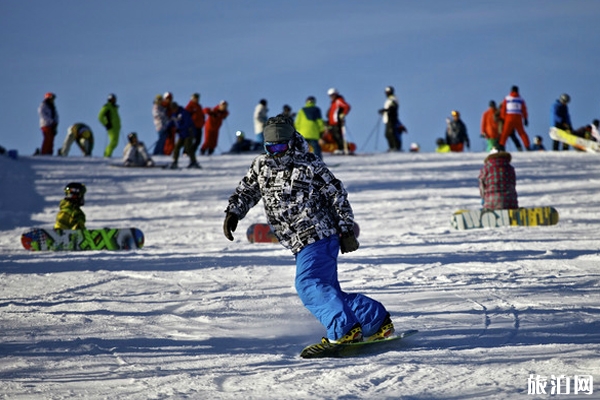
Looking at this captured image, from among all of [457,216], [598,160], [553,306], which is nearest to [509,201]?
[457,216]

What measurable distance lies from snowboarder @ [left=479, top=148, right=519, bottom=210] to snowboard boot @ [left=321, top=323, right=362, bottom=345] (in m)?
7.28

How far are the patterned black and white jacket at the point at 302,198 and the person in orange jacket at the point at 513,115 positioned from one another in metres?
18.5

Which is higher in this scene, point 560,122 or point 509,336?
point 560,122

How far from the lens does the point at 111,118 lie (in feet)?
80.5

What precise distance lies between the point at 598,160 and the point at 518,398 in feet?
59.0

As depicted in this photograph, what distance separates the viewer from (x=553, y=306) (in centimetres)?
658

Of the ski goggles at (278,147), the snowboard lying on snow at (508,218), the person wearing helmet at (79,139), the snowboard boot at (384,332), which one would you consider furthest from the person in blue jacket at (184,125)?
the snowboard boot at (384,332)

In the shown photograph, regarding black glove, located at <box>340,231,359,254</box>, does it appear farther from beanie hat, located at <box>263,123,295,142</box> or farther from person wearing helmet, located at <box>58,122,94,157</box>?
person wearing helmet, located at <box>58,122,94,157</box>

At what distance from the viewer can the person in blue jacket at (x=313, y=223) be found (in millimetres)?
5316

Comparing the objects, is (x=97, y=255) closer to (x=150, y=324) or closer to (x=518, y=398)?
(x=150, y=324)

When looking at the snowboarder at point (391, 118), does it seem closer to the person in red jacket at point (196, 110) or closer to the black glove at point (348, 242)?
the person in red jacket at point (196, 110)

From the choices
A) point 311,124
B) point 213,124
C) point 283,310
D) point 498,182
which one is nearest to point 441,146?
point 213,124

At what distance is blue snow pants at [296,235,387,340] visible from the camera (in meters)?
5.29

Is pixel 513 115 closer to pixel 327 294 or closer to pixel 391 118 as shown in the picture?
pixel 391 118
